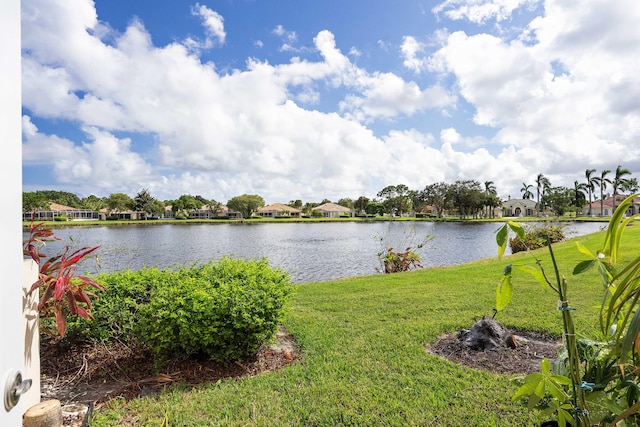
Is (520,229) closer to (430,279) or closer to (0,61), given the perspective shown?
(0,61)

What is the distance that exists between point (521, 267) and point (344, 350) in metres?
2.99

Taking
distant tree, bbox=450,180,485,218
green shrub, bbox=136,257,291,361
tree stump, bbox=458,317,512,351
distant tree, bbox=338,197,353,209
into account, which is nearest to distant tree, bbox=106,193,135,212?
distant tree, bbox=338,197,353,209

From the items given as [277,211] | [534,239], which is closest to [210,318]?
[534,239]

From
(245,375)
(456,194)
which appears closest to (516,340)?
(245,375)

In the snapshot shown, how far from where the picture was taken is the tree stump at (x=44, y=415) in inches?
85.0

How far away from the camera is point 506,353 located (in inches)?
145

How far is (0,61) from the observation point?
65 cm

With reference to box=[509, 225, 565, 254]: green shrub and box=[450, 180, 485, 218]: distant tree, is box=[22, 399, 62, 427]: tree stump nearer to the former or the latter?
box=[509, 225, 565, 254]: green shrub

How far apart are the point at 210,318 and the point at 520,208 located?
92.5 m

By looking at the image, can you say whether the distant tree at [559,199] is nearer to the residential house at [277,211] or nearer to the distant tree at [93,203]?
the residential house at [277,211]

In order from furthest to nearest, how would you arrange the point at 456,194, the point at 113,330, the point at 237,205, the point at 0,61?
the point at 237,205 → the point at 456,194 → the point at 113,330 → the point at 0,61

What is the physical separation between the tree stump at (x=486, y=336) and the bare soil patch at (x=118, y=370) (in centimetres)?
191

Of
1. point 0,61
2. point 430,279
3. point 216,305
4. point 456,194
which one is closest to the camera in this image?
point 0,61

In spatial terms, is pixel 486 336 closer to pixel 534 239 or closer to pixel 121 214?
pixel 534 239
